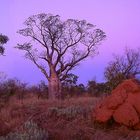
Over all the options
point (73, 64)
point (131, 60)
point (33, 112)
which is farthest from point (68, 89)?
point (33, 112)

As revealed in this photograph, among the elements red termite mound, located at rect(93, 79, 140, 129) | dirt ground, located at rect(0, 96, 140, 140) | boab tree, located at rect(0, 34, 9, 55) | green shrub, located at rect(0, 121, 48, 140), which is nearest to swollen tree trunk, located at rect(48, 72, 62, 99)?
boab tree, located at rect(0, 34, 9, 55)

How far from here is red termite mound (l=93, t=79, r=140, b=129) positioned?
1210cm

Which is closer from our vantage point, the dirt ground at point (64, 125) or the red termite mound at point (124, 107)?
the dirt ground at point (64, 125)

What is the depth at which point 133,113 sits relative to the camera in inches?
476

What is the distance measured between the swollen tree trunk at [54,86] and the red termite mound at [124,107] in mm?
20387

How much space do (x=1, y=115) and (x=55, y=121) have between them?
1.77 meters

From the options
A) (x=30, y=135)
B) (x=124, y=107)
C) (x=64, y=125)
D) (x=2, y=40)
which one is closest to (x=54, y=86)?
(x=2, y=40)

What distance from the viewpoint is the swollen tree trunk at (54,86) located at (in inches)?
1312

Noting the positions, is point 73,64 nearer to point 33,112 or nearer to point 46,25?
point 46,25

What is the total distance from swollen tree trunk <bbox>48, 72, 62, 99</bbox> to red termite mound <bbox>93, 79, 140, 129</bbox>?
2039 centimetres

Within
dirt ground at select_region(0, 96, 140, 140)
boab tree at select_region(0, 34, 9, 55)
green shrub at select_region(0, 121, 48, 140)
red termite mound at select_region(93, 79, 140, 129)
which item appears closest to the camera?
green shrub at select_region(0, 121, 48, 140)

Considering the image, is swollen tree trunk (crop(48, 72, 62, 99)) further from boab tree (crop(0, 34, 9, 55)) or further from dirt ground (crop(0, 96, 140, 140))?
dirt ground (crop(0, 96, 140, 140))

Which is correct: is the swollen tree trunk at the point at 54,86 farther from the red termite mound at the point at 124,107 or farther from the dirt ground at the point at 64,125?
the red termite mound at the point at 124,107

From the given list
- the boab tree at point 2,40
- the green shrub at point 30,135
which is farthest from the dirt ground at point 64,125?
the boab tree at point 2,40
